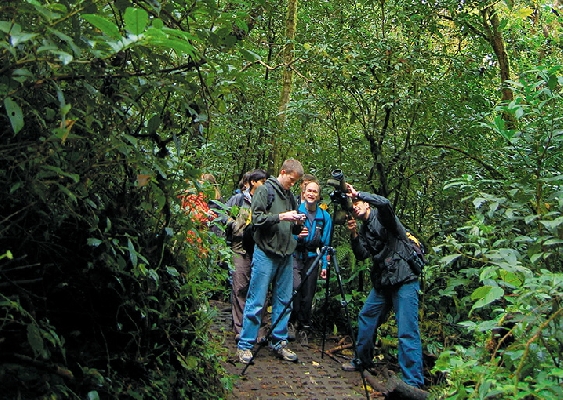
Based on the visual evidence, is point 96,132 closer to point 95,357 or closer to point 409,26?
point 95,357

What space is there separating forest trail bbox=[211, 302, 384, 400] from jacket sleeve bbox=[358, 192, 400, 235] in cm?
177

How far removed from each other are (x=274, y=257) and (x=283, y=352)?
1.17 metres

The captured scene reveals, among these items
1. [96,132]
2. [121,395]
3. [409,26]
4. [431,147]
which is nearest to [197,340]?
[121,395]

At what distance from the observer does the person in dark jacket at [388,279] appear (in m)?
5.57

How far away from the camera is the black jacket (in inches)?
221

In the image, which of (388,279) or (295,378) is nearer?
(388,279)

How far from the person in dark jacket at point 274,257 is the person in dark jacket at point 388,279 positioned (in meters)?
0.75

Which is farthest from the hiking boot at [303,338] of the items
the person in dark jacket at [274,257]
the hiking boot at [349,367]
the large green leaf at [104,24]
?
the large green leaf at [104,24]

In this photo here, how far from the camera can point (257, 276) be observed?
6.28 metres

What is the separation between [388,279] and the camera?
568cm

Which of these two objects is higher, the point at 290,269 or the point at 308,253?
the point at 308,253

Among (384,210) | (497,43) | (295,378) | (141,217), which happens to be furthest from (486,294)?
(497,43)

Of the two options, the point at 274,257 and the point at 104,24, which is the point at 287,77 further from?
the point at 104,24

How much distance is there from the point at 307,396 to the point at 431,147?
13.2 ft
